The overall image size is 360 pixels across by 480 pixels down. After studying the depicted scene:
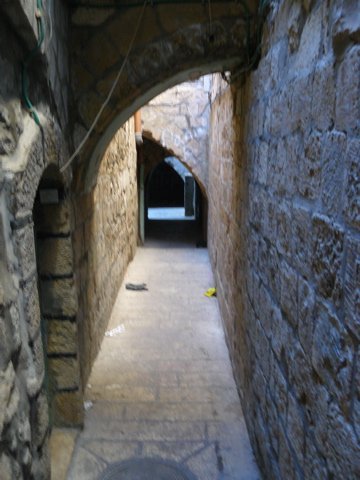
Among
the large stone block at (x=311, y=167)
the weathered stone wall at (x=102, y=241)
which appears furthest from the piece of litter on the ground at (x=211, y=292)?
the large stone block at (x=311, y=167)

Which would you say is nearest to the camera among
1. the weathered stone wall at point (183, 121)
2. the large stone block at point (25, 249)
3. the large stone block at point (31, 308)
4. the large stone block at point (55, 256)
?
the large stone block at point (25, 249)

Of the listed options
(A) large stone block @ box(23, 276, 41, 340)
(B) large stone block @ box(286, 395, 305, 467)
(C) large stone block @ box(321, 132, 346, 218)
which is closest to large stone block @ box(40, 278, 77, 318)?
(A) large stone block @ box(23, 276, 41, 340)

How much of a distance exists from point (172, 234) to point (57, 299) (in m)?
6.33

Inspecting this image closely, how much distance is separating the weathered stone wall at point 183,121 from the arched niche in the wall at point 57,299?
459cm

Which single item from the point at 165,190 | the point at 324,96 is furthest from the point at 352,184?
the point at 165,190

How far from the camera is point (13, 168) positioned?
56.2 inches

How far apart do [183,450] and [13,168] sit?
6.49 ft

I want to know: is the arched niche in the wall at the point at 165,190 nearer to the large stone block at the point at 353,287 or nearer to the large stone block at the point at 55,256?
the large stone block at the point at 55,256

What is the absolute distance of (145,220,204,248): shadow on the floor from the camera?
7.80m

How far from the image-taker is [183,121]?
260 inches

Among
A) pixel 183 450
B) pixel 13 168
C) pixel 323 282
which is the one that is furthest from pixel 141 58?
pixel 183 450

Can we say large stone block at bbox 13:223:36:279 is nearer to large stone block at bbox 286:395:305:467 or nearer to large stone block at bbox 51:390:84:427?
large stone block at bbox 286:395:305:467

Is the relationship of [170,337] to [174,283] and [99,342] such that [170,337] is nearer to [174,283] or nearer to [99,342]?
[99,342]

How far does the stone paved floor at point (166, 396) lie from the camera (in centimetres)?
242
